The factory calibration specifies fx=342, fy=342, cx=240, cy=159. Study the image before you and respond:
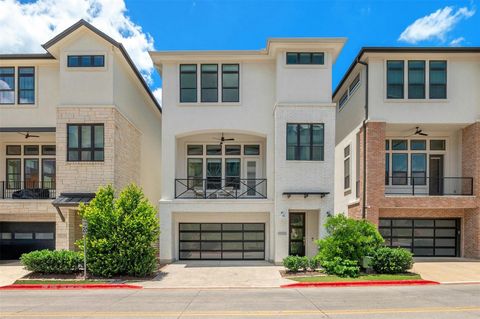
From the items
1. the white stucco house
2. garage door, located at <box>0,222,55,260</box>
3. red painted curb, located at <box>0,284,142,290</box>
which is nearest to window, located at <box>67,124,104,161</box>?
the white stucco house

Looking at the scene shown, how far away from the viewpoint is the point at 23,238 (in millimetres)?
19734

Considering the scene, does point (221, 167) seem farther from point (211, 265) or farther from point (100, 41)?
point (100, 41)

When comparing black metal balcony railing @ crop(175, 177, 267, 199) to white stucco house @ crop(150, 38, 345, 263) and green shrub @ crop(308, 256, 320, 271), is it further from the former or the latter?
green shrub @ crop(308, 256, 320, 271)

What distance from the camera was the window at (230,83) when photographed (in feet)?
63.6

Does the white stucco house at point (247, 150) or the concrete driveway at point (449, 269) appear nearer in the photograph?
the concrete driveway at point (449, 269)

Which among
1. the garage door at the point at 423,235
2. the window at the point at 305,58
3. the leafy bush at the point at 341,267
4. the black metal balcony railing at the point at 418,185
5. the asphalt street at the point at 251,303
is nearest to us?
the asphalt street at the point at 251,303

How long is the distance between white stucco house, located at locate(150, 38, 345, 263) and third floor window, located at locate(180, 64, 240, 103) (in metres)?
0.06

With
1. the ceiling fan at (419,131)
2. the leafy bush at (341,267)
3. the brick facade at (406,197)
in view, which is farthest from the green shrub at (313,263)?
the ceiling fan at (419,131)

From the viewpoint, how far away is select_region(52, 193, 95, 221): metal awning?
16797 millimetres

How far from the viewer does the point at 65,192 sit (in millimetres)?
17578

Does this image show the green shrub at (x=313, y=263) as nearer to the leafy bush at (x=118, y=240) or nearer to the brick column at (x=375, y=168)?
the brick column at (x=375, y=168)

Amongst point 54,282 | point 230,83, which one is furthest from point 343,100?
point 54,282

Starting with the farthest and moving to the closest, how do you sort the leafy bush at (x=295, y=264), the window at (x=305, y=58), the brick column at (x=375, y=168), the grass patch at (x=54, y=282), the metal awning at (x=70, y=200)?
1. the brick column at (x=375, y=168)
2. the window at (x=305, y=58)
3. the metal awning at (x=70, y=200)
4. the leafy bush at (x=295, y=264)
5. the grass patch at (x=54, y=282)

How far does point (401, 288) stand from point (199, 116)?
12763 mm
